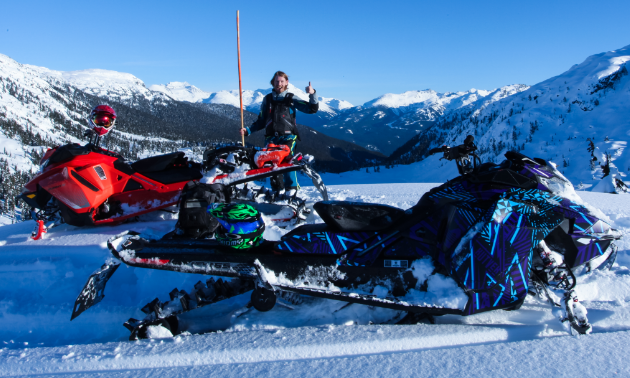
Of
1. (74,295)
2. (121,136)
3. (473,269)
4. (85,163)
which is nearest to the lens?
(473,269)

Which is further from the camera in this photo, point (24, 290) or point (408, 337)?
point (24, 290)

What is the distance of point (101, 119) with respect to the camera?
4543 millimetres

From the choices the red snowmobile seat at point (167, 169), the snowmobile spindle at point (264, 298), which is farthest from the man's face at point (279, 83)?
the snowmobile spindle at point (264, 298)

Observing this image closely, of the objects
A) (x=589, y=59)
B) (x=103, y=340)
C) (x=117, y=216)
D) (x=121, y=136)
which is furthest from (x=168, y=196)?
(x=121, y=136)

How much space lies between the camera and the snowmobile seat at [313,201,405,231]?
93.3 inches

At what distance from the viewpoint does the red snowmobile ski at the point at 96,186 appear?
4359 millimetres

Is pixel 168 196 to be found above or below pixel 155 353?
above

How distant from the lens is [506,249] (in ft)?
7.10

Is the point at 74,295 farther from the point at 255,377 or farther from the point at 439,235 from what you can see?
the point at 439,235

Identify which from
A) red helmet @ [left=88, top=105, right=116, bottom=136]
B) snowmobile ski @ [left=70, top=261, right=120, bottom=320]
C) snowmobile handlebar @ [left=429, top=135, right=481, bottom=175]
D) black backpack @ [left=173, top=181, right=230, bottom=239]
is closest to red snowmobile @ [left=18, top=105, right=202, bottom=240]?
red helmet @ [left=88, top=105, right=116, bottom=136]

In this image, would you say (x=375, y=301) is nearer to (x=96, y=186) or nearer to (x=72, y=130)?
(x=96, y=186)

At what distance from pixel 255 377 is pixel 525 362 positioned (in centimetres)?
136

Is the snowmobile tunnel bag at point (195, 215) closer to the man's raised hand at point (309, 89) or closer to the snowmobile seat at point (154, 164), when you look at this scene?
the snowmobile seat at point (154, 164)

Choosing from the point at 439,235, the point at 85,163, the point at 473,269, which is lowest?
the point at 473,269
